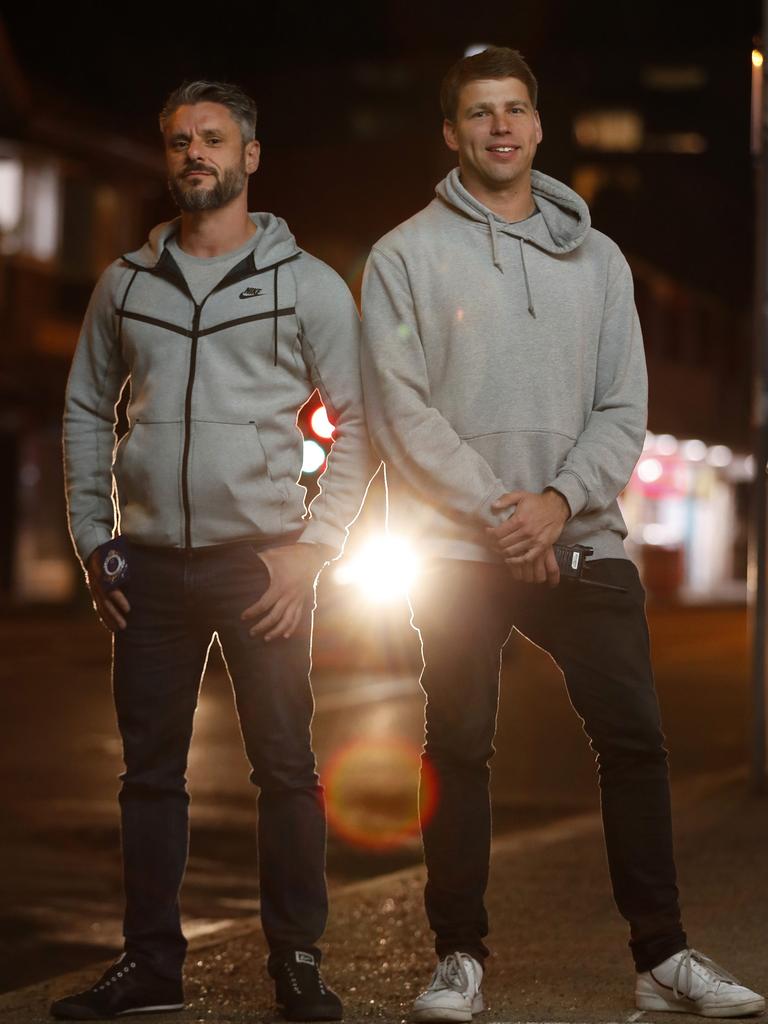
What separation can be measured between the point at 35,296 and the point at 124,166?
9.06 ft

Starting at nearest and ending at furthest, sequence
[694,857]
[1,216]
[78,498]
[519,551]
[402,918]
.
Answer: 1. [519,551]
2. [78,498]
3. [402,918]
4. [694,857]
5. [1,216]

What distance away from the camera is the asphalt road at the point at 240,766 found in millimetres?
6934

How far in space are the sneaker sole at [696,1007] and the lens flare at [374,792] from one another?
12.8ft

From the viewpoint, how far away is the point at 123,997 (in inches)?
170

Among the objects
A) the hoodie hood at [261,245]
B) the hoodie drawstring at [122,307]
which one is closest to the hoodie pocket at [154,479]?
the hoodie drawstring at [122,307]

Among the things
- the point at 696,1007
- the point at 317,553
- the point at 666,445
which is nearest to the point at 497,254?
the point at 317,553

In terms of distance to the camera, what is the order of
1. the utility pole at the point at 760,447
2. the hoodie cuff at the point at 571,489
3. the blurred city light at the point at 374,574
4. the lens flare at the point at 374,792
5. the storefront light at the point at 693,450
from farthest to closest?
the storefront light at the point at 693,450 < the blurred city light at the point at 374,574 < the utility pole at the point at 760,447 < the lens flare at the point at 374,792 < the hoodie cuff at the point at 571,489

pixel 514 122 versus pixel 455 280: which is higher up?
pixel 514 122

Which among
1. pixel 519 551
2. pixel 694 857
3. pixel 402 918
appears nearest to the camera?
pixel 519 551

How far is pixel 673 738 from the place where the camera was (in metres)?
12.6

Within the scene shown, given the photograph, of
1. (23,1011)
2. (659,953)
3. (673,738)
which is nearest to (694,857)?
(659,953)

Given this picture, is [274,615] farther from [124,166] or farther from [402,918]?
[124,166]

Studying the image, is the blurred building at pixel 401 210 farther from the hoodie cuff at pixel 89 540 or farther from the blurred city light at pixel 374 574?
the hoodie cuff at pixel 89 540

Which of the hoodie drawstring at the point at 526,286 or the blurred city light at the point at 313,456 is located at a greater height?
the hoodie drawstring at the point at 526,286
